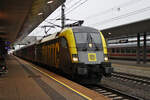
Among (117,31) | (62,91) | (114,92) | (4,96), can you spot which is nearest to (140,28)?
(117,31)

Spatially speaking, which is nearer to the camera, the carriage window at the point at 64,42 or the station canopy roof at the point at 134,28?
the carriage window at the point at 64,42

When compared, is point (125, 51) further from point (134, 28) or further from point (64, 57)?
point (64, 57)

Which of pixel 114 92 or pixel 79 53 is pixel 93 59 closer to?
pixel 79 53

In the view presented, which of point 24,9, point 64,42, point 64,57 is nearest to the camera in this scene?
point 64,57

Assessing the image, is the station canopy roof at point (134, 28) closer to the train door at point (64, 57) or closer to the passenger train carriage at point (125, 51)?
the passenger train carriage at point (125, 51)

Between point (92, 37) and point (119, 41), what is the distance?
819 inches

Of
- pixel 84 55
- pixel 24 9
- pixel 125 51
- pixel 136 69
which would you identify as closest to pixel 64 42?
pixel 84 55

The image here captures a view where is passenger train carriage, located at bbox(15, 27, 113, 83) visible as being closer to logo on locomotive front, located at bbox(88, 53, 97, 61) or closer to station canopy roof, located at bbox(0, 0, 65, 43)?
logo on locomotive front, located at bbox(88, 53, 97, 61)

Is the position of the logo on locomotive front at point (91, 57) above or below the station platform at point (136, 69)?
above

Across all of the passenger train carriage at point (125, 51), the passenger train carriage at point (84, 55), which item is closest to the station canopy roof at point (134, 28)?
the passenger train carriage at point (125, 51)

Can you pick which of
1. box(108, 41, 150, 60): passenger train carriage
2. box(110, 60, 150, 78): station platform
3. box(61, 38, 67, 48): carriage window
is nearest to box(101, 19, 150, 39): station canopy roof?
box(110, 60, 150, 78): station platform

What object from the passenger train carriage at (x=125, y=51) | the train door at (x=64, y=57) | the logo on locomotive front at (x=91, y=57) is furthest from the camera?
the passenger train carriage at (x=125, y=51)

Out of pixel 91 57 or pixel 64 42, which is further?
pixel 64 42

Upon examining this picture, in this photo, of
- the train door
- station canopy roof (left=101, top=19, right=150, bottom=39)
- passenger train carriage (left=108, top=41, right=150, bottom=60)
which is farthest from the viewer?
passenger train carriage (left=108, top=41, right=150, bottom=60)
